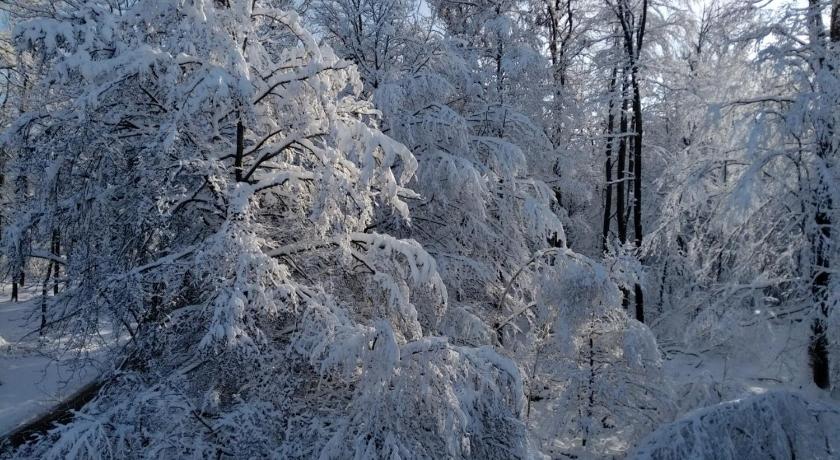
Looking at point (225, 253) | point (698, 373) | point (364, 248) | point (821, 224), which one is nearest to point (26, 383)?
point (364, 248)

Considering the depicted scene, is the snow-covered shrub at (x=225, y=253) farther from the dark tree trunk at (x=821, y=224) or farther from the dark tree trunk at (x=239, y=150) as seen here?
the dark tree trunk at (x=821, y=224)

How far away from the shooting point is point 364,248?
677 cm

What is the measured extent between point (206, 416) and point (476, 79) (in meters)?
8.46

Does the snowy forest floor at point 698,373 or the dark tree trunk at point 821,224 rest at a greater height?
the dark tree trunk at point 821,224

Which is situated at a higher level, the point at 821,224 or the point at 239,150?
the point at 239,150

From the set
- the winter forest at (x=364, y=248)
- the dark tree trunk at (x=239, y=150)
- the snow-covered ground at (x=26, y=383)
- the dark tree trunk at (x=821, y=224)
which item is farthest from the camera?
the snow-covered ground at (x=26, y=383)

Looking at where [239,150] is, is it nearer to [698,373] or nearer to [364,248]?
[364,248]

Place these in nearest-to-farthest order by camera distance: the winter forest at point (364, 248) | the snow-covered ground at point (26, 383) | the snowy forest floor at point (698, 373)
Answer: the winter forest at point (364, 248), the snowy forest floor at point (698, 373), the snow-covered ground at point (26, 383)

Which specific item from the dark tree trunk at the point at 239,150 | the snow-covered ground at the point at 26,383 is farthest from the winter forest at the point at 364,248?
the snow-covered ground at the point at 26,383

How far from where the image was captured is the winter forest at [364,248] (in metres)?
5.24

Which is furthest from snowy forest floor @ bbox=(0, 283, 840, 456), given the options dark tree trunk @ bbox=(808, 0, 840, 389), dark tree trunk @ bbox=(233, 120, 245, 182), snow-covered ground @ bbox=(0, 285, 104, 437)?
dark tree trunk @ bbox=(233, 120, 245, 182)

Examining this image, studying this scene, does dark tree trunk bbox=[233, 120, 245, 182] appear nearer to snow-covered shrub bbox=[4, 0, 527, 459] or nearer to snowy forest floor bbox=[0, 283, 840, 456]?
snow-covered shrub bbox=[4, 0, 527, 459]

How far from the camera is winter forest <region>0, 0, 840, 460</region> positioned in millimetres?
5238

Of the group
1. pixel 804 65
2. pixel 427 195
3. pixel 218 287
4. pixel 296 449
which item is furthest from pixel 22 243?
pixel 804 65
